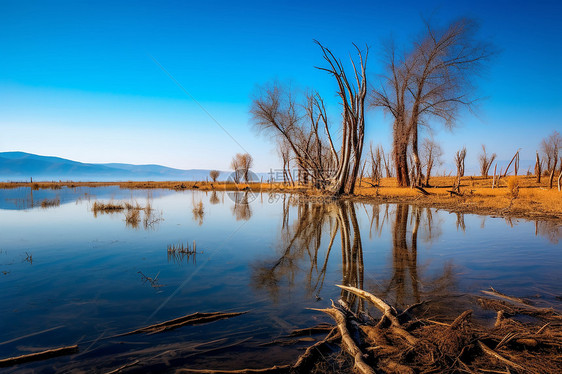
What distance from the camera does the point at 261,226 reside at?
38.8 ft

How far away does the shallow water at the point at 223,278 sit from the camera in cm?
329

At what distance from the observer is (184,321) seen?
3.75 metres

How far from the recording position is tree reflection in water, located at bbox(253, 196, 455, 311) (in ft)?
15.8

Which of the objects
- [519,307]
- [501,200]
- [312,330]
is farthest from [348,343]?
[501,200]

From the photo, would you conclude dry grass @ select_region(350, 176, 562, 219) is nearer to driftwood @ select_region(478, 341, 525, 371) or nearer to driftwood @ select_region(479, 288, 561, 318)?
driftwood @ select_region(479, 288, 561, 318)

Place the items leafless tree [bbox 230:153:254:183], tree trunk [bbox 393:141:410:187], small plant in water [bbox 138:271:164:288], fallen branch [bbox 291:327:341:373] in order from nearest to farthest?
fallen branch [bbox 291:327:341:373], small plant in water [bbox 138:271:164:288], tree trunk [bbox 393:141:410:187], leafless tree [bbox 230:153:254:183]

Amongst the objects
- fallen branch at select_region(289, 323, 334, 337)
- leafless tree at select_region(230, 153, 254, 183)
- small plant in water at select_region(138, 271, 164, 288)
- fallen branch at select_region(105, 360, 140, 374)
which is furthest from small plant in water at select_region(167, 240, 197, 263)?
leafless tree at select_region(230, 153, 254, 183)

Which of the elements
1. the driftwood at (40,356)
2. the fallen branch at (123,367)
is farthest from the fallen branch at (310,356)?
the driftwood at (40,356)

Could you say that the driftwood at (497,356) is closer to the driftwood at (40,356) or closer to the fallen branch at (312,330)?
the fallen branch at (312,330)

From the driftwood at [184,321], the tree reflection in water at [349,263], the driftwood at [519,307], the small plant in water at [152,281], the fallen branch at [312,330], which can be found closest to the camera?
the fallen branch at [312,330]

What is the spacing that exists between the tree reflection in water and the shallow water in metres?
0.03

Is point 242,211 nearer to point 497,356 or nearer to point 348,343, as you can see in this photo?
point 348,343

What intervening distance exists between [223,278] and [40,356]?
9.47ft

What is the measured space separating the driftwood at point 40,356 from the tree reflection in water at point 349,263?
2.53m
